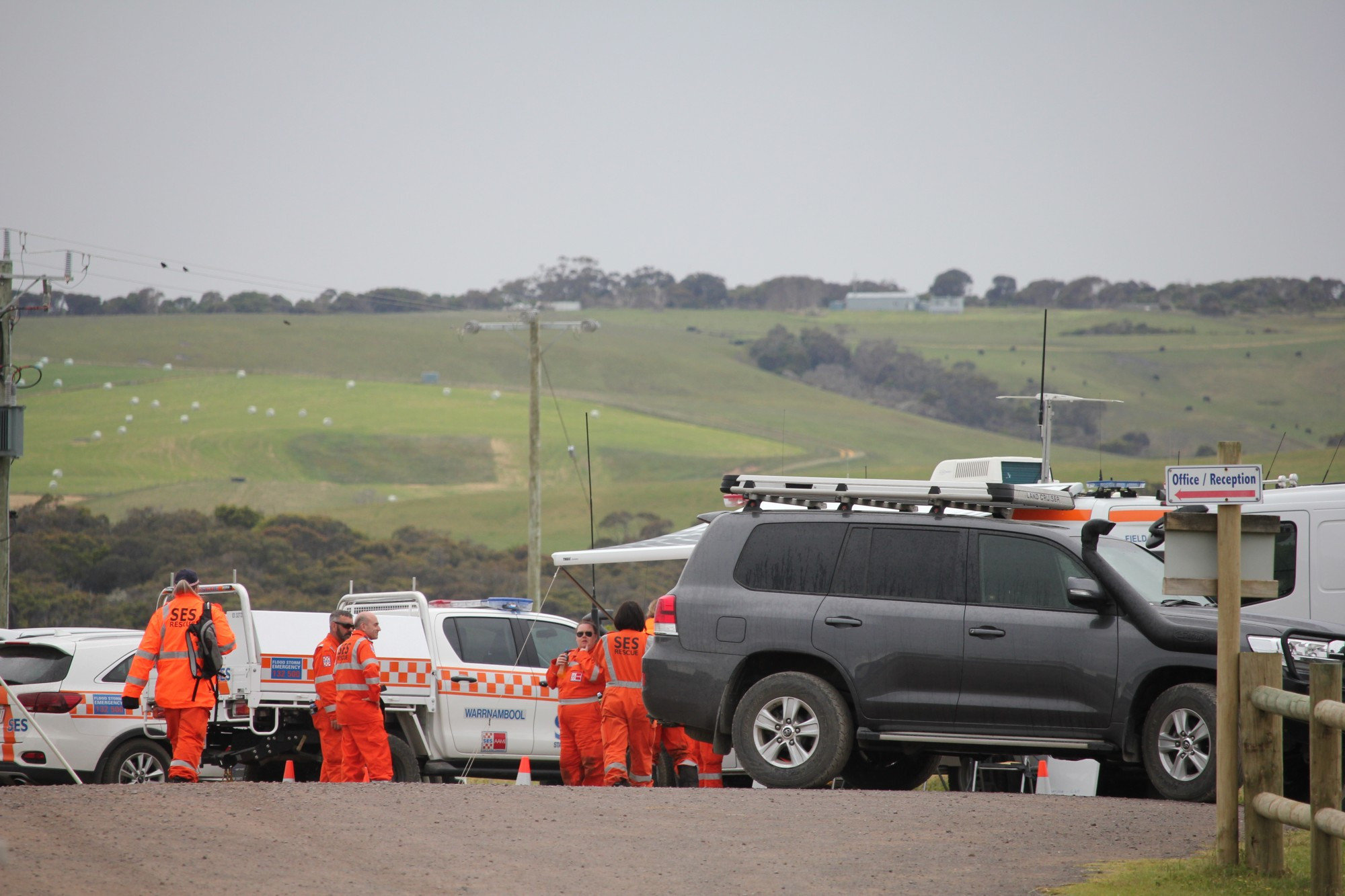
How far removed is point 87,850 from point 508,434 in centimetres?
7865

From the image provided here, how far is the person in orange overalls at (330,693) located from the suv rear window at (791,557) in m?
3.27

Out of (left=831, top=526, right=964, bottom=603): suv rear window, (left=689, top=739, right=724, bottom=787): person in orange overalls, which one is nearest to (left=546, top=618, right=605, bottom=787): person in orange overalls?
(left=689, top=739, right=724, bottom=787): person in orange overalls

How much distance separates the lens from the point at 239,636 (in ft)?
41.2

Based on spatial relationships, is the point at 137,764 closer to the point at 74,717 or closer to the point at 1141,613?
the point at 74,717

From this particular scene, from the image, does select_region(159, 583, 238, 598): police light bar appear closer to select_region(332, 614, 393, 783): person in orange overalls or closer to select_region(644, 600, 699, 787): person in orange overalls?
select_region(332, 614, 393, 783): person in orange overalls

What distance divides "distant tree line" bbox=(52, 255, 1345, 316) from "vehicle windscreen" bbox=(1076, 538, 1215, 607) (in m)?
116

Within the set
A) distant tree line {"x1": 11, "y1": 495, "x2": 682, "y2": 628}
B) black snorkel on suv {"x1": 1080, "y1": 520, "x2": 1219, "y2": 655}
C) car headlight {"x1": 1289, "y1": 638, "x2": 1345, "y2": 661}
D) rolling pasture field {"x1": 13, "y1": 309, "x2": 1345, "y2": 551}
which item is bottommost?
distant tree line {"x1": 11, "y1": 495, "x2": 682, "y2": 628}

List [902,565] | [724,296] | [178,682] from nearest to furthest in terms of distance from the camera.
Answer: [902,565] < [178,682] < [724,296]

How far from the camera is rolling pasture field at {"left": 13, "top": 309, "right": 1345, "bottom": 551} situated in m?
70.2

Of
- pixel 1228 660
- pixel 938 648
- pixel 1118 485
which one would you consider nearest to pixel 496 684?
pixel 938 648

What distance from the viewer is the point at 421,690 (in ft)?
42.4

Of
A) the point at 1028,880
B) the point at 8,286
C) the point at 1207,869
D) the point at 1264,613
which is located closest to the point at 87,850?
the point at 1028,880

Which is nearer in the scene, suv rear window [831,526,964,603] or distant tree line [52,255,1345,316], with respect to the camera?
suv rear window [831,526,964,603]

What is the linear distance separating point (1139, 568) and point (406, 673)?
239 inches
